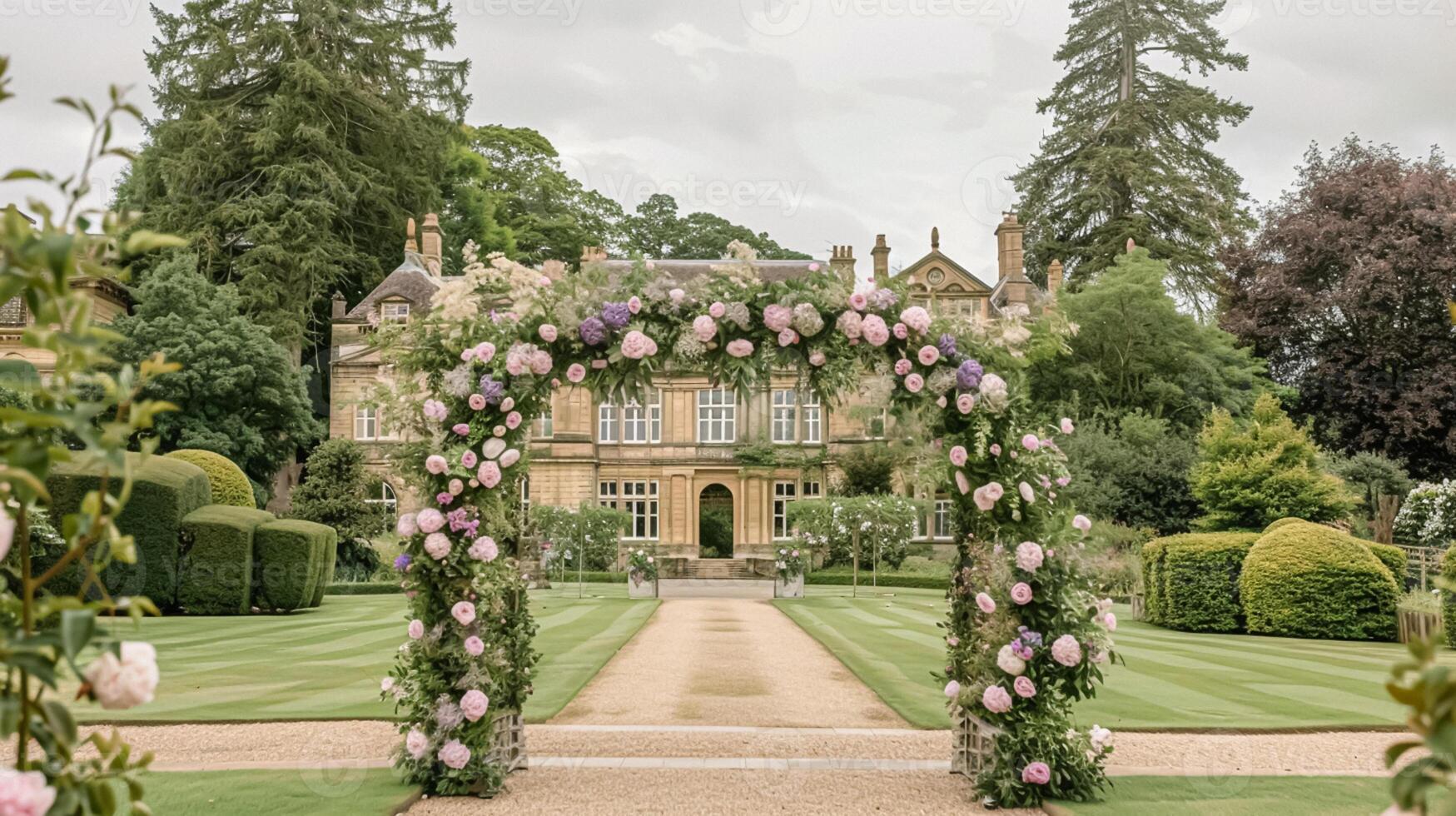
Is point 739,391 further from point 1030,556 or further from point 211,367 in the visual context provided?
point 211,367

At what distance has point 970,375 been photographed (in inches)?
257

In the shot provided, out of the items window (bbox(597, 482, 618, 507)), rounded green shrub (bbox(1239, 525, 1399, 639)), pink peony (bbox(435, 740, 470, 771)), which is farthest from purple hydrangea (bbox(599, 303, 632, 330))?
window (bbox(597, 482, 618, 507))

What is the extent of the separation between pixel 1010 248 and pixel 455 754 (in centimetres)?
3408

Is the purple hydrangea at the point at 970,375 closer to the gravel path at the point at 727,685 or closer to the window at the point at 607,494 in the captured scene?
the gravel path at the point at 727,685

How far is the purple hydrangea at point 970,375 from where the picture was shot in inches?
257

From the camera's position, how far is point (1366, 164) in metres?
30.8

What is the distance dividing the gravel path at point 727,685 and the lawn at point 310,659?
393 millimetres

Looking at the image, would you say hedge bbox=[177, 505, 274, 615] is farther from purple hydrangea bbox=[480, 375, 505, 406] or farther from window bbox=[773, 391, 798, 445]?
window bbox=[773, 391, 798, 445]

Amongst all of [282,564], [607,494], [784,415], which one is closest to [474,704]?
[282,564]

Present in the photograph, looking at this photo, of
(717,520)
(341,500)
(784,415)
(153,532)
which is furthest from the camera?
(784,415)

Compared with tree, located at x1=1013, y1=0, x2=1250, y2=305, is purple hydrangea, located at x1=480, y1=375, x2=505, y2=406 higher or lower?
lower

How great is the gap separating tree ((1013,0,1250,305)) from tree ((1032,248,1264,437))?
18.1ft

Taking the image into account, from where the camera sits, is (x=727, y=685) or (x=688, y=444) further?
(x=688, y=444)

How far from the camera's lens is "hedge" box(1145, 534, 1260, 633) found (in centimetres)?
1741
